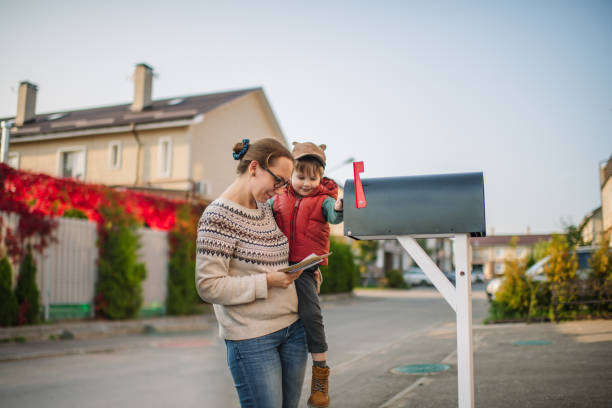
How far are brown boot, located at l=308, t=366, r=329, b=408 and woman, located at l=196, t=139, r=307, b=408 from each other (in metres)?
0.23

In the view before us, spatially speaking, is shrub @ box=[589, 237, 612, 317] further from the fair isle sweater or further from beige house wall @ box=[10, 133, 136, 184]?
beige house wall @ box=[10, 133, 136, 184]

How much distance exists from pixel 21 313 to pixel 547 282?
1174 cm

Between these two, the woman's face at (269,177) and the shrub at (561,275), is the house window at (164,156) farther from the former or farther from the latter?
the woman's face at (269,177)

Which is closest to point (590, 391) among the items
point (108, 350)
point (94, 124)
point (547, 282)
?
point (547, 282)

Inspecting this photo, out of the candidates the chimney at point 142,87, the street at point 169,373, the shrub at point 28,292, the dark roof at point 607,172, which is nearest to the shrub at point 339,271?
the chimney at point 142,87

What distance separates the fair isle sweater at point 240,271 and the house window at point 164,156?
22039 mm

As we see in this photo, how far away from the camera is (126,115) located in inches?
1044

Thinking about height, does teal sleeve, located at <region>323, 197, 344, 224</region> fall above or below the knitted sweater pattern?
above

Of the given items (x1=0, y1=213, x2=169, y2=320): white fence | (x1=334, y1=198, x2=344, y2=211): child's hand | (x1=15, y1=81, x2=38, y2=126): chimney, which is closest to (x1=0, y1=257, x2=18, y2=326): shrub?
(x1=0, y1=213, x2=169, y2=320): white fence

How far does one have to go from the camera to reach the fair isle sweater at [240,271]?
2.49 metres

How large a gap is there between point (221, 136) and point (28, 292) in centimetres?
1556

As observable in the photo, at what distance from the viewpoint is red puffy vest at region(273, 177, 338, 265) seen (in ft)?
9.92

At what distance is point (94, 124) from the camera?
25094 millimetres

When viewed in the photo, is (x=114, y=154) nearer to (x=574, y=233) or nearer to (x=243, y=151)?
(x=574, y=233)
